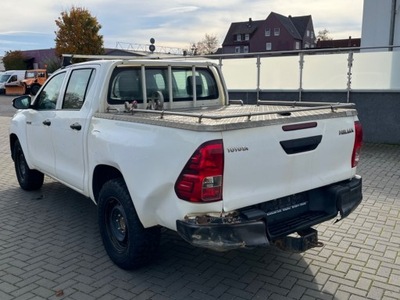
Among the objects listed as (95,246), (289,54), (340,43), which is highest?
Answer: (340,43)

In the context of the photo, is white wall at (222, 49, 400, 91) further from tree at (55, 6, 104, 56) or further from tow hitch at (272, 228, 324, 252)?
tree at (55, 6, 104, 56)

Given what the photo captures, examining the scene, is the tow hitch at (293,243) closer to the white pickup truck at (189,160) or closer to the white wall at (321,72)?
the white pickup truck at (189,160)

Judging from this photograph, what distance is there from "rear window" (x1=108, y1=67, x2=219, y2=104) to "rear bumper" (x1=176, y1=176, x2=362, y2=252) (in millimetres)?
1951

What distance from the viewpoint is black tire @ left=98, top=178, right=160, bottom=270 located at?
350 centimetres

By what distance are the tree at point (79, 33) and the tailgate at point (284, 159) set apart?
119ft

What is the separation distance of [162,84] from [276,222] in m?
2.22

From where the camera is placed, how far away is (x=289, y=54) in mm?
11242

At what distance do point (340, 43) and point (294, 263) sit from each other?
5803cm

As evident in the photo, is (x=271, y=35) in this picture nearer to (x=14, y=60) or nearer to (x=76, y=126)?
(x=14, y=60)

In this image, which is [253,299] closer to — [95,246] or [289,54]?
[95,246]

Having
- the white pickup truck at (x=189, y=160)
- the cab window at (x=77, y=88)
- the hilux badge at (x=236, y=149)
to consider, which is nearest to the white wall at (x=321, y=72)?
the white pickup truck at (x=189, y=160)

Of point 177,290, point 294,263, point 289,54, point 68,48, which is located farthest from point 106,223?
point 68,48

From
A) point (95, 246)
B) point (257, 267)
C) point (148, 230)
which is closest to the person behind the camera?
point (148, 230)

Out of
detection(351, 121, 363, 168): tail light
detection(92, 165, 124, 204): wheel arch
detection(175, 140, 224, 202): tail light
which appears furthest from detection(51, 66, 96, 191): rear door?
detection(351, 121, 363, 168): tail light
